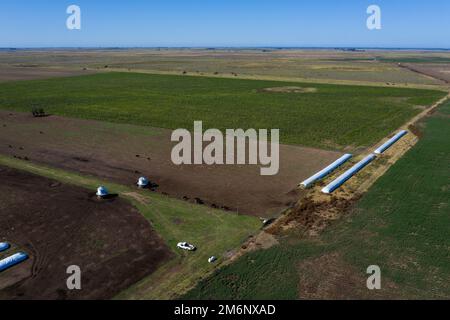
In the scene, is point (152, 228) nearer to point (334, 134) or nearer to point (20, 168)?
point (20, 168)

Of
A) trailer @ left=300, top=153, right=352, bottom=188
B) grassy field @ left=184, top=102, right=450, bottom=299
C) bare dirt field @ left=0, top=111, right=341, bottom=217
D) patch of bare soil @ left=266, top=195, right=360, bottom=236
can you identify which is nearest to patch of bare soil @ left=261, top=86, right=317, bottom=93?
bare dirt field @ left=0, top=111, right=341, bottom=217

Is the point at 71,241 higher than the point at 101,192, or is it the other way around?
the point at 101,192

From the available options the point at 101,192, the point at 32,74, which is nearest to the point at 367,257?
the point at 101,192

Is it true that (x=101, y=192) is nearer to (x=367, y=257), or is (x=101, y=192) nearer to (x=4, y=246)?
(x=4, y=246)

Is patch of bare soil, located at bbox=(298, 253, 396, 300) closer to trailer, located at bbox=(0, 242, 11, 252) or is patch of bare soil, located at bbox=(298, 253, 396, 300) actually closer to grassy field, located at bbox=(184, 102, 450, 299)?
grassy field, located at bbox=(184, 102, 450, 299)

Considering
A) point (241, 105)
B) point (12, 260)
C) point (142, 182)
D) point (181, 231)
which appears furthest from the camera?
point (241, 105)

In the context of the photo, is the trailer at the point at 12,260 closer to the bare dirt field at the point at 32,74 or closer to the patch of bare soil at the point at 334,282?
the patch of bare soil at the point at 334,282
